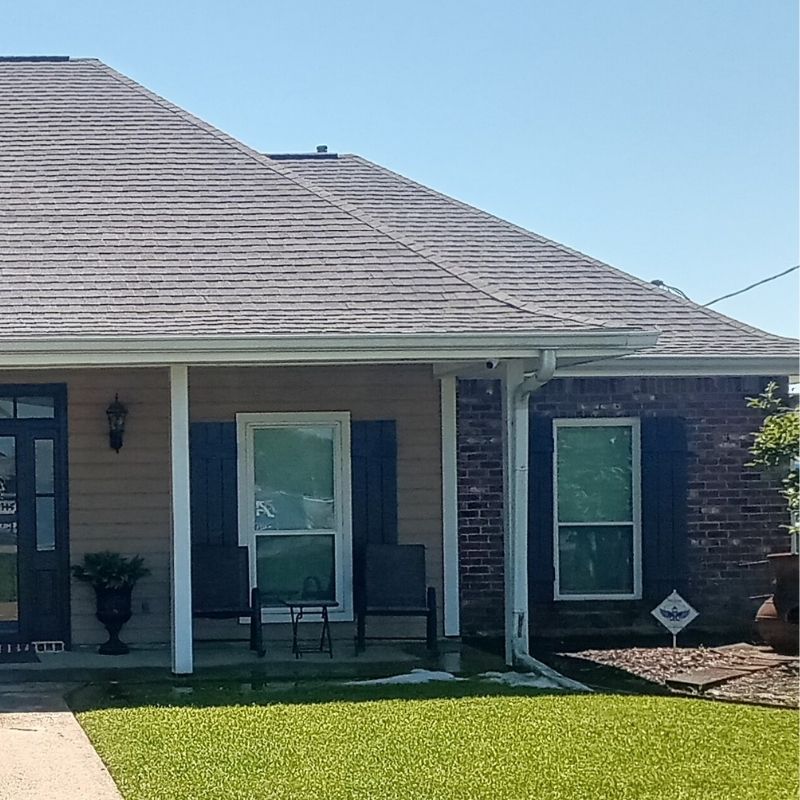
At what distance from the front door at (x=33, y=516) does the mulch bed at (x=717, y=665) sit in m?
4.41

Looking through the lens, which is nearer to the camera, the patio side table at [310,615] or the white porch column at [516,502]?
the white porch column at [516,502]

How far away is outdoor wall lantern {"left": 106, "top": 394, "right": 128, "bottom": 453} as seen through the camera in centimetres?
1224

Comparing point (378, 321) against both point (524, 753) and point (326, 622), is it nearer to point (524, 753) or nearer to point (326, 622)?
point (326, 622)

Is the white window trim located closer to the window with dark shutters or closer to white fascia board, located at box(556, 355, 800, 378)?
the window with dark shutters

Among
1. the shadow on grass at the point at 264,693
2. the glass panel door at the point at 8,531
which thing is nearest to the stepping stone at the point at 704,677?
the shadow on grass at the point at 264,693

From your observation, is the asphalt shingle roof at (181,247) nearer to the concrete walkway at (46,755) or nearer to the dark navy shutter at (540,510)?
the dark navy shutter at (540,510)

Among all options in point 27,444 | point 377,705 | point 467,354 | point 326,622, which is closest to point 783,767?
point 377,705

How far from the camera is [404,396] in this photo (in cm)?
1292

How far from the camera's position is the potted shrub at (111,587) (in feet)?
39.1

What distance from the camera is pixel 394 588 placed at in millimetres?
12062

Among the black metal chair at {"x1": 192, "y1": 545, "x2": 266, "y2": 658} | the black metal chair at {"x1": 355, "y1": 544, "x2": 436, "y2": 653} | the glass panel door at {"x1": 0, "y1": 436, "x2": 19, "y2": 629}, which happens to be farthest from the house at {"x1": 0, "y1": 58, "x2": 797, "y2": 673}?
the black metal chair at {"x1": 355, "y1": 544, "x2": 436, "y2": 653}

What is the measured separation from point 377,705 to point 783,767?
271 centimetres

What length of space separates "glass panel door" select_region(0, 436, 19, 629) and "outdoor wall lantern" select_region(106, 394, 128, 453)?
825 millimetres

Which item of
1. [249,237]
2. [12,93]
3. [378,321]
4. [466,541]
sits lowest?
[466,541]
